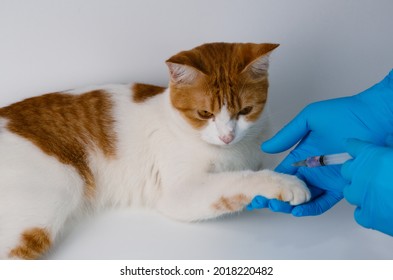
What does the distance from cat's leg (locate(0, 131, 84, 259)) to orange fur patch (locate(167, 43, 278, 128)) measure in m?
0.59

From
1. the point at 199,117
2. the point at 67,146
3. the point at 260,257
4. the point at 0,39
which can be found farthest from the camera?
the point at 0,39

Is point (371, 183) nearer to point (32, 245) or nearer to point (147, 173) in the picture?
point (147, 173)

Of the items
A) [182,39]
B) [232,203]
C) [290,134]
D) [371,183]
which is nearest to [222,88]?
[290,134]

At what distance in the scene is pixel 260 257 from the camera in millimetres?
2117

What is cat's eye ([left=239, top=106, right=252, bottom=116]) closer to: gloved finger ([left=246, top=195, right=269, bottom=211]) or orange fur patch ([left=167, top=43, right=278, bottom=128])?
orange fur patch ([left=167, top=43, right=278, bottom=128])

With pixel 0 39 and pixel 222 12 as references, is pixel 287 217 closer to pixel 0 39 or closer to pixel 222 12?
pixel 222 12

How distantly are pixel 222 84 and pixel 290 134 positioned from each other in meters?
0.34

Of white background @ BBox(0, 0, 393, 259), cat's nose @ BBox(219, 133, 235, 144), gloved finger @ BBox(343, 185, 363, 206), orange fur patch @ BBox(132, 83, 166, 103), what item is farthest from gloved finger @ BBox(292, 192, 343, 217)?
orange fur patch @ BBox(132, 83, 166, 103)

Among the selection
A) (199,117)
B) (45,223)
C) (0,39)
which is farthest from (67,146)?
(0,39)

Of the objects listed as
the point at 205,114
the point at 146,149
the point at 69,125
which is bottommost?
the point at 146,149

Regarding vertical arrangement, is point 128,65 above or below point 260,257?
above

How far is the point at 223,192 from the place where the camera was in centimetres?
220

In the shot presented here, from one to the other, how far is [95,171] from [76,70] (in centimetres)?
76

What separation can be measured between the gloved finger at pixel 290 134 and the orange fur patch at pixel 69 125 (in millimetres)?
736
